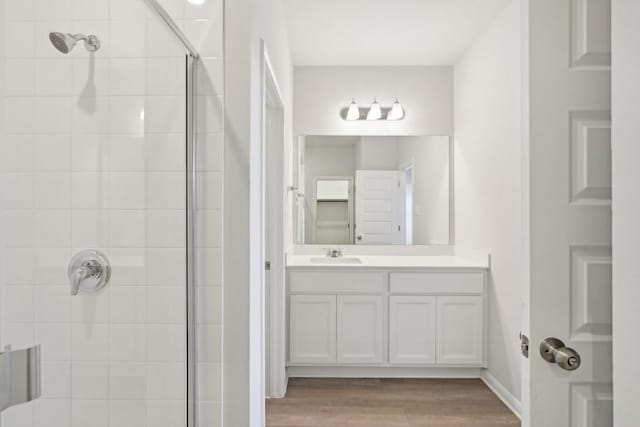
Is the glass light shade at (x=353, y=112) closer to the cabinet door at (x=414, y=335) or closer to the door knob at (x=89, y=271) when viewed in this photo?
the cabinet door at (x=414, y=335)

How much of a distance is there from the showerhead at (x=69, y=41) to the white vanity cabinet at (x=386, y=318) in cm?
231

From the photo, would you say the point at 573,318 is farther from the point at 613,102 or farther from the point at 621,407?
the point at 613,102

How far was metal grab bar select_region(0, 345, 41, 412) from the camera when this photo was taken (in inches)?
30.6

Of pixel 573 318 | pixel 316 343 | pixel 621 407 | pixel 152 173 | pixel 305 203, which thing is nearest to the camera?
pixel 621 407

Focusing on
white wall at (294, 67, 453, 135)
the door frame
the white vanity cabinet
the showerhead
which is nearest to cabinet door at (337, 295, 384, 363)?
the white vanity cabinet

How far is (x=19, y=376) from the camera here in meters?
0.83

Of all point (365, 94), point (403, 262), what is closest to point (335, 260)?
point (403, 262)

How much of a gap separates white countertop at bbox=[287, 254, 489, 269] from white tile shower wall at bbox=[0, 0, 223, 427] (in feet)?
6.01

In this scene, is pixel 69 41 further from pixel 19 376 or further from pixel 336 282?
pixel 336 282

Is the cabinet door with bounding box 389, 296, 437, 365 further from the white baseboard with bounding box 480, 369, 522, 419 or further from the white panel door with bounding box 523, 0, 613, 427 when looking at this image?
the white panel door with bounding box 523, 0, 613, 427

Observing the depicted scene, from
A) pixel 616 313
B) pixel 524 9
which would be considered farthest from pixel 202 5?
pixel 616 313

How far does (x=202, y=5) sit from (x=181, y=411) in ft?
4.37

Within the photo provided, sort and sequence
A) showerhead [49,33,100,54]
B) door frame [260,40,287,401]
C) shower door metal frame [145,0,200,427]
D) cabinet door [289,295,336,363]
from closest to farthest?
showerhead [49,33,100,54] → shower door metal frame [145,0,200,427] → door frame [260,40,287,401] → cabinet door [289,295,336,363]

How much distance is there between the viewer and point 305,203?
395 centimetres
